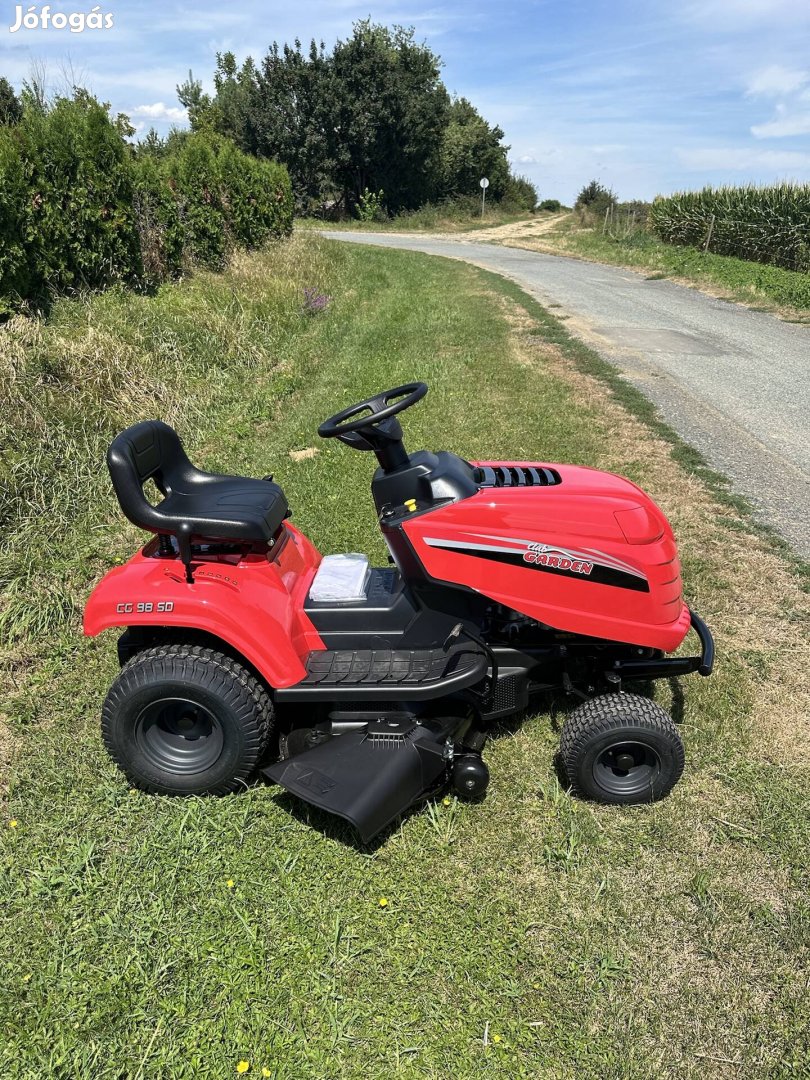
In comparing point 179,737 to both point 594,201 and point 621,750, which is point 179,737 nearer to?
point 621,750

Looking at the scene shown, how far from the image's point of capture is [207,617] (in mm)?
2648

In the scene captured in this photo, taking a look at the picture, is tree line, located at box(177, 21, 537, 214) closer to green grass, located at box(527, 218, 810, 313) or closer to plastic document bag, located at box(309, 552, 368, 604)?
green grass, located at box(527, 218, 810, 313)

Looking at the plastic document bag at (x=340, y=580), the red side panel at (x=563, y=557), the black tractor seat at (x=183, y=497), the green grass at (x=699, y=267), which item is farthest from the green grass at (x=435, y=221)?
the red side panel at (x=563, y=557)

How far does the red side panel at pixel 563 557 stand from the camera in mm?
2633

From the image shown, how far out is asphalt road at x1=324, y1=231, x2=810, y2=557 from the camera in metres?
6.07

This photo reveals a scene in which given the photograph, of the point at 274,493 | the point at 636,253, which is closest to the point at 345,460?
the point at 274,493

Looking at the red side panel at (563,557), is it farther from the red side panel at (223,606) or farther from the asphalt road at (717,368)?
the asphalt road at (717,368)

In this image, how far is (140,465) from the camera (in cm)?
271

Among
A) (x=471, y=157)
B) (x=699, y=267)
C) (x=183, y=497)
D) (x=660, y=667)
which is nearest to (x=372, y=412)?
(x=183, y=497)

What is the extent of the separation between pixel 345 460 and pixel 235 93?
39466mm

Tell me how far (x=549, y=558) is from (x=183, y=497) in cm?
153

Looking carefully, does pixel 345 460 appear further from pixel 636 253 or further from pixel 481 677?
pixel 636 253

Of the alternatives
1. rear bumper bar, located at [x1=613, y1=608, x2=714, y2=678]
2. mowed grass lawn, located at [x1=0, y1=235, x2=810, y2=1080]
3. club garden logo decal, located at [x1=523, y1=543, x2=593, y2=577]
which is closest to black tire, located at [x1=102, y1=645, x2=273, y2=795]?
mowed grass lawn, located at [x1=0, y1=235, x2=810, y2=1080]

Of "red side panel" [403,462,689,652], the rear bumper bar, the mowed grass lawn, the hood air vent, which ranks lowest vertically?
the mowed grass lawn
